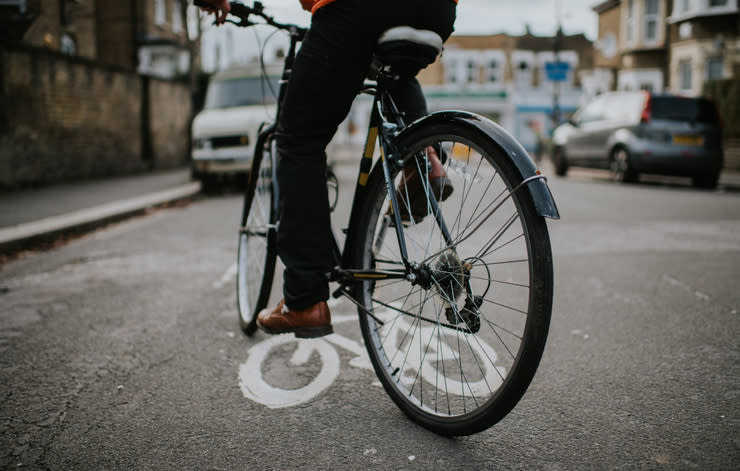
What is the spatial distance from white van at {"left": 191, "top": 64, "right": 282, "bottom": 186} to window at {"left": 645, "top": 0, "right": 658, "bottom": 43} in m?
21.9

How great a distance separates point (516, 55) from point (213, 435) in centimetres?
4475

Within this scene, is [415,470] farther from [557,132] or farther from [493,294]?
[557,132]

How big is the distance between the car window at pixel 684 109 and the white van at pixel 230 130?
733cm

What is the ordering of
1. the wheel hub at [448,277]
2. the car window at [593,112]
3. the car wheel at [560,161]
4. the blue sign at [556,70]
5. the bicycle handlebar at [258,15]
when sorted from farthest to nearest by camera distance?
the blue sign at [556,70], the car wheel at [560,161], the car window at [593,112], the bicycle handlebar at [258,15], the wheel hub at [448,277]

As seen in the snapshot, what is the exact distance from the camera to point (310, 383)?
2.66 meters

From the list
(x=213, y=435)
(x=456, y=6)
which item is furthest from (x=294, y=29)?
(x=213, y=435)

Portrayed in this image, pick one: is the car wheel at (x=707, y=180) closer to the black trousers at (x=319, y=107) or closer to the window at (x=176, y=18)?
the black trousers at (x=319, y=107)

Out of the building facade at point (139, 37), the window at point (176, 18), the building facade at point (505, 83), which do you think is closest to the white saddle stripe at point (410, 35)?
the building facade at point (139, 37)

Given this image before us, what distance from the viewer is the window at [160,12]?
28.4 meters

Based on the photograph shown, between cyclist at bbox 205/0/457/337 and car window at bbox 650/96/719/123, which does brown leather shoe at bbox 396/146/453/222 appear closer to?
cyclist at bbox 205/0/457/337

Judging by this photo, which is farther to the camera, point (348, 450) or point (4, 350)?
point (4, 350)

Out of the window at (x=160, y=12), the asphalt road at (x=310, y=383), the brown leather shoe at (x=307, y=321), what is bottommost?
the asphalt road at (x=310, y=383)

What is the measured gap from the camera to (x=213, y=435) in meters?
2.20

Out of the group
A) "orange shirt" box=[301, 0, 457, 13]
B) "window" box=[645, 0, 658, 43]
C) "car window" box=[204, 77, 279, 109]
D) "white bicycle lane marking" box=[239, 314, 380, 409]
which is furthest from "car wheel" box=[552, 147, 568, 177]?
"window" box=[645, 0, 658, 43]
